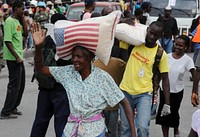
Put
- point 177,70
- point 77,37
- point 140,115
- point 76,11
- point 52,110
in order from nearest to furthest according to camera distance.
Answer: point 77,37 → point 140,115 → point 52,110 → point 177,70 → point 76,11

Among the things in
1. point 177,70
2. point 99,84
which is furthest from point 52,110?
point 99,84

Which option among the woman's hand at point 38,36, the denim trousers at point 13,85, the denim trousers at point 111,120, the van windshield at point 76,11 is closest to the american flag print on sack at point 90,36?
the woman's hand at point 38,36

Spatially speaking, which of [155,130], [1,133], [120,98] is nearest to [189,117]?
[155,130]

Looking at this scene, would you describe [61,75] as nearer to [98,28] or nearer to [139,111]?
[98,28]

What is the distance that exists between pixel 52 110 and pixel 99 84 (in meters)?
1.84

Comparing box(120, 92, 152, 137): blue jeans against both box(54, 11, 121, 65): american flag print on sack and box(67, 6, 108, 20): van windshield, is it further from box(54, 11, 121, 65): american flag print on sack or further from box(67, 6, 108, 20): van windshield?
box(67, 6, 108, 20): van windshield

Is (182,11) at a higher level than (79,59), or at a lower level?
lower

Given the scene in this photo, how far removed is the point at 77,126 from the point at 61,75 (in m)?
0.43

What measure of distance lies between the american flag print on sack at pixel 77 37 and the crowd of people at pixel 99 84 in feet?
0.17

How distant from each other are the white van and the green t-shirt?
11362mm

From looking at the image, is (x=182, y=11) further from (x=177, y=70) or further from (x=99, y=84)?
(x=99, y=84)

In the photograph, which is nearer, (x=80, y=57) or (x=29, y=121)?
(x=80, y=57)

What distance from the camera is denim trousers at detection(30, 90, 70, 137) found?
581 centimetres

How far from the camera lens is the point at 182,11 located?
1945 cm
